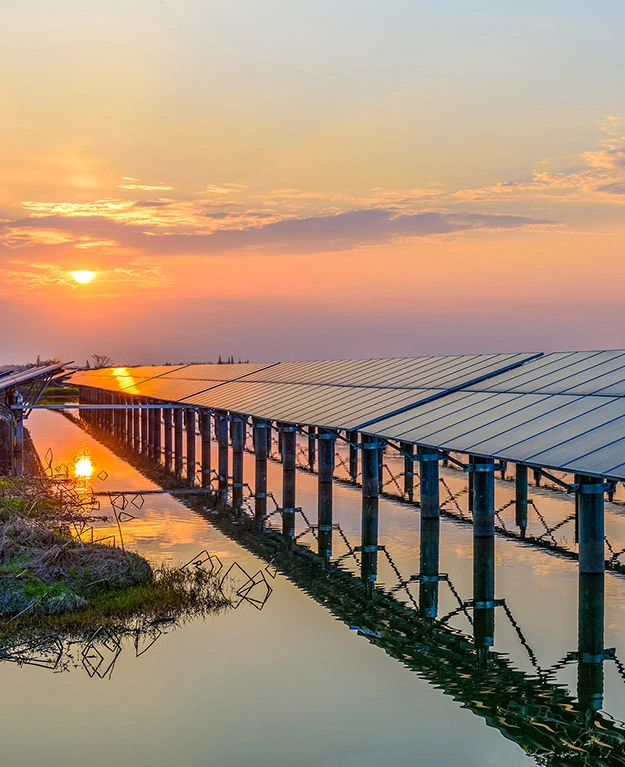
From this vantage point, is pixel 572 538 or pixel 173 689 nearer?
pixel 173 689

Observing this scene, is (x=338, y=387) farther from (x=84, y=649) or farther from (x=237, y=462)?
(x=84, y=649)

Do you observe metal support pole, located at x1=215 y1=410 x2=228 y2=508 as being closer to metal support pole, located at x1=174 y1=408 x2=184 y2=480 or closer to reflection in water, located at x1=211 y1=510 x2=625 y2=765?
metal support pole, located at x1=174 y1=408 x2=184 y2=480

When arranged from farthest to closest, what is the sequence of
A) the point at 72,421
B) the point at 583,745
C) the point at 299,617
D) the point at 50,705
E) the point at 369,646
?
1. the point at 72,421
2. the point at 299,617
3. the point at 369,646
4. the point at 50,705
5. the point at 583,745

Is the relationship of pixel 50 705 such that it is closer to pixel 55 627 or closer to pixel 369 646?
pixel 55 627

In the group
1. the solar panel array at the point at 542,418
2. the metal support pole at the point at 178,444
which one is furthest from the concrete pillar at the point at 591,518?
the metal support pole at the point at 178,444

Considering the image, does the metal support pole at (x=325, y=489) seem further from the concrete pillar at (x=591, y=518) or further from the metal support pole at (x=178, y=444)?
the metal support pole at (x=178, y=444)

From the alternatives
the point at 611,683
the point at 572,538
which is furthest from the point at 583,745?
the point at 572,538

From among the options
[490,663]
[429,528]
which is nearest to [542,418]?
[429,528]
